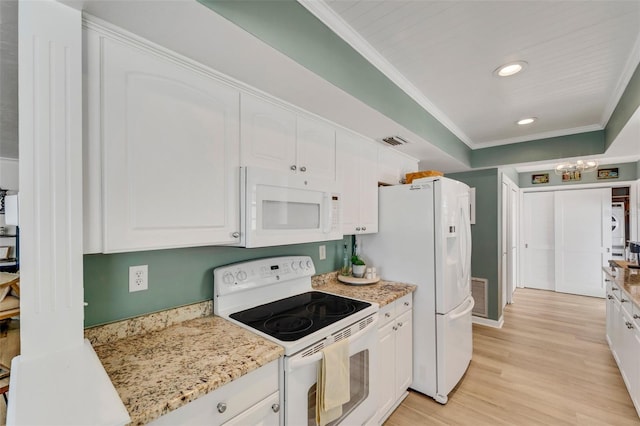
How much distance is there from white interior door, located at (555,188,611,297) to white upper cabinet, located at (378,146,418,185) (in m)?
4.11

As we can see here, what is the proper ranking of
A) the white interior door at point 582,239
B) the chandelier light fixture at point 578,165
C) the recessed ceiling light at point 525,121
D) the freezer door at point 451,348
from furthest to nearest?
the white interior door at point 582,239 < the chandelier light fixture at point 578,165 < the recessed ceiling light at point 525,121 < the freezer door at point 451,348

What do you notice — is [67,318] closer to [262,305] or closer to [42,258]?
[42,258]

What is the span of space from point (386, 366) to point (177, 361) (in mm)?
1449

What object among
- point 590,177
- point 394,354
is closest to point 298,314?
point 394,354

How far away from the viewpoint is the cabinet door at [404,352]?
83.8 inches

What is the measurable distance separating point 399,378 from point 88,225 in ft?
7.23

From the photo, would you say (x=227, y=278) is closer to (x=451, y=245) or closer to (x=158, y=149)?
(x=158, y=149)

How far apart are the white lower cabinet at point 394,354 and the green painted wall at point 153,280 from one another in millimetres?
1051

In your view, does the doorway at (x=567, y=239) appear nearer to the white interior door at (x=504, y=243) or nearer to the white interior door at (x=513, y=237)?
the white interior door at (x=513, y=237)

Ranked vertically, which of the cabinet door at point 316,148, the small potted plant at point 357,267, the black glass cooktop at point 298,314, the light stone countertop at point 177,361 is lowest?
the black glass cooktop at point 298,314

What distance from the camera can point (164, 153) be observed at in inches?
46.1

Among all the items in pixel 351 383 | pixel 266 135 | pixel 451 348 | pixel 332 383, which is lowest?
pixel 451 348

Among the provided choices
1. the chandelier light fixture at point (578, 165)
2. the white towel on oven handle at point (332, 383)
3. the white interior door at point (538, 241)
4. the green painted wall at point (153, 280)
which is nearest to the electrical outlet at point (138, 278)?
the green painted wall at point (153, 280)

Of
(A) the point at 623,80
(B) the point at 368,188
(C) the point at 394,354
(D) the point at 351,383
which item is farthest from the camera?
(B) the point at 368,188
